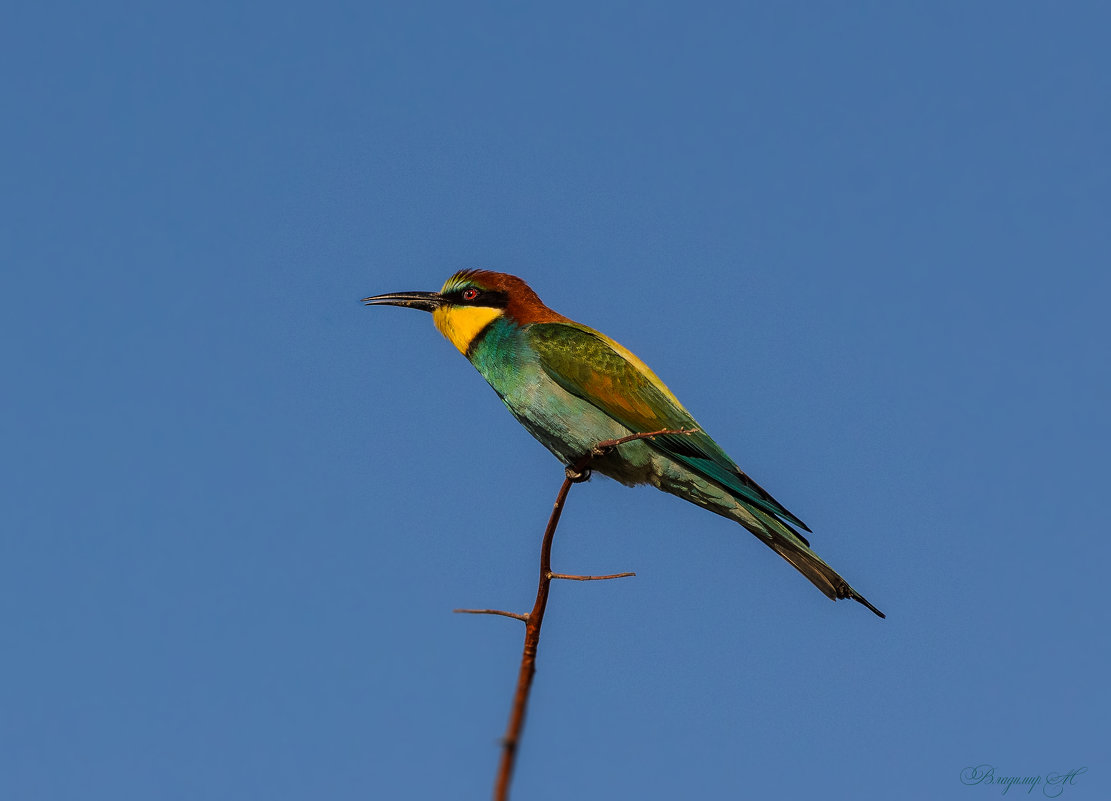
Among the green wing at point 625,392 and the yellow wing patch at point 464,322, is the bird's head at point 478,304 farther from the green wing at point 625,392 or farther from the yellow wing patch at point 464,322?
the green wing at point 625,392

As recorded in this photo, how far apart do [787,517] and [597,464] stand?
25.1 inches

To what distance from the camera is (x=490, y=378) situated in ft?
12.8

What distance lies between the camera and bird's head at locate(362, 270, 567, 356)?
13.1 feet

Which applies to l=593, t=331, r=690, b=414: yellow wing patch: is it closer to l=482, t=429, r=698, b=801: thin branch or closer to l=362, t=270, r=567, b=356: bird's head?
l=362, t=270, r=567, b=356: bird's head

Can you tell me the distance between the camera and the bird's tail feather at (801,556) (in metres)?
3.34

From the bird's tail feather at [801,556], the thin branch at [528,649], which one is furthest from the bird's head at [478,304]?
the thin branch at [528,649]

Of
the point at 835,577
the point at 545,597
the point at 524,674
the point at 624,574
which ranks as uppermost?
the point at 835,577

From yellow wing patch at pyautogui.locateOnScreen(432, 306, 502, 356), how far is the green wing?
0.20m

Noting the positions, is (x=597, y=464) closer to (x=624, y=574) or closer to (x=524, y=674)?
(x=624, y=574)

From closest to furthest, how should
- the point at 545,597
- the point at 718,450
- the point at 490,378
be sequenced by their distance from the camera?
the point at 545,597, the point at 718,450, the point at 490,378

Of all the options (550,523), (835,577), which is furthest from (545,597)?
(835,577)

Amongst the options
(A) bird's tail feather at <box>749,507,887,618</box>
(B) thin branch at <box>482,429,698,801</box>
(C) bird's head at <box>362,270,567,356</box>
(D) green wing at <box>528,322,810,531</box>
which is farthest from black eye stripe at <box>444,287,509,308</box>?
(B) thin branch at <box>482,429,698,801</box>

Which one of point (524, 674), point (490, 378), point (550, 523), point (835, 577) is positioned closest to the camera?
point (524, 674)

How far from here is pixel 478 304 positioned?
402 centimetres
